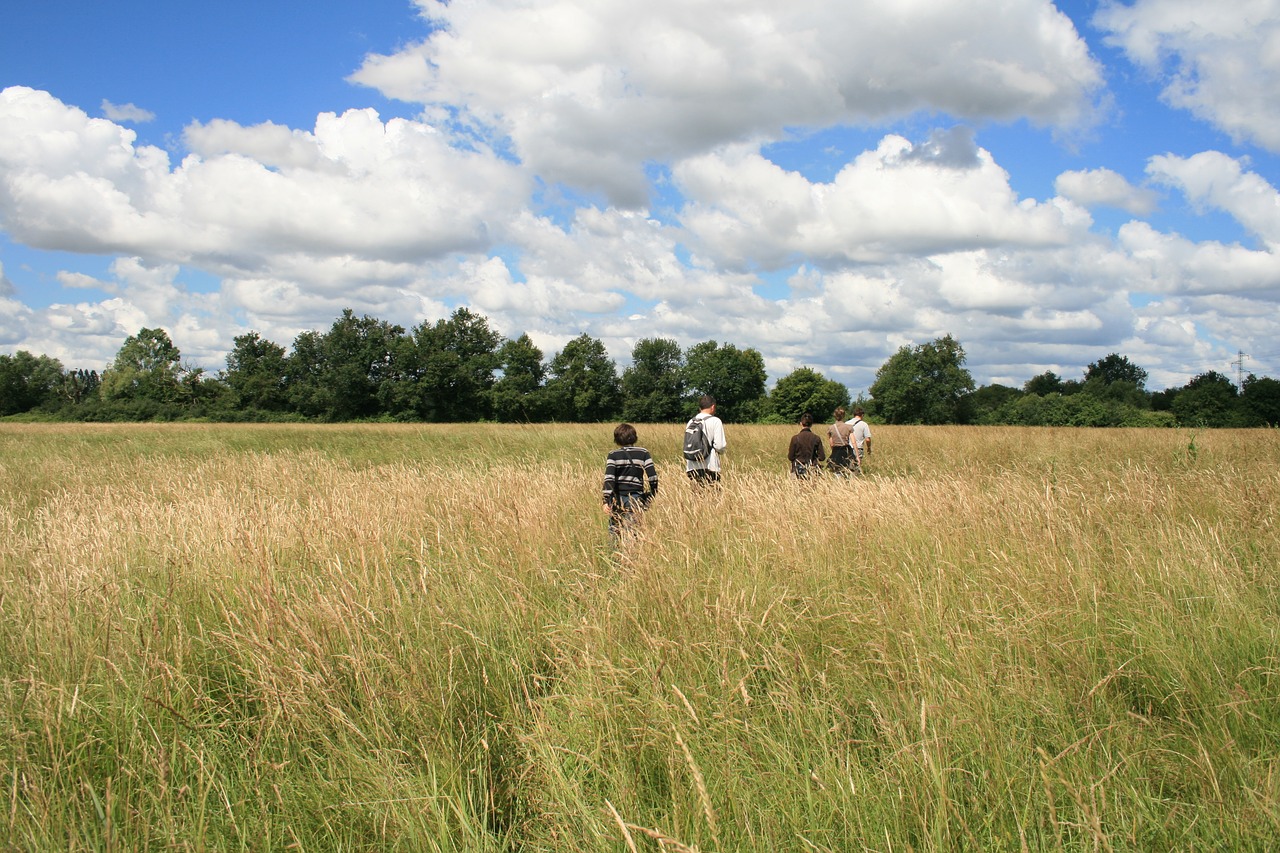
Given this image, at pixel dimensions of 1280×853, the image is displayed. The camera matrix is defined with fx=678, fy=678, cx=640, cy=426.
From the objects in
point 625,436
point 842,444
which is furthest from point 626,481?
point 842,444

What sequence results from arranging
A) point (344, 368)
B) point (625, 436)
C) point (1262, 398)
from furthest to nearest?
1. point (344, 368)
2. point (1262, 398)
3. point (625, 436)

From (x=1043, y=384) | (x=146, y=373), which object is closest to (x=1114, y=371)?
(x=1043, y=384)

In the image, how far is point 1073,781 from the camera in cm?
246

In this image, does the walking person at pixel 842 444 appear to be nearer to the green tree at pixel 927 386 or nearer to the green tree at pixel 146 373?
the green tree at pixel 927 386

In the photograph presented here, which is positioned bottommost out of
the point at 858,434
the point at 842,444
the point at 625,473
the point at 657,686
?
the point at 657,686

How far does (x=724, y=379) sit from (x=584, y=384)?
17803mm

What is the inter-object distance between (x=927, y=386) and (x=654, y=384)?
30.7 metres

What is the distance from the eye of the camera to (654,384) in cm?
7581

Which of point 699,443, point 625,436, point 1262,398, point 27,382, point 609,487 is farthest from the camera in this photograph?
point 27,382

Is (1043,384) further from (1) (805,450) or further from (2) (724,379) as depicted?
(1) (805,450)

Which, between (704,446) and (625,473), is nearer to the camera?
(625,473)

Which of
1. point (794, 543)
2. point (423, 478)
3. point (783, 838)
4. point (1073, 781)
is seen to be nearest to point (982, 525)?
point (794, 543)

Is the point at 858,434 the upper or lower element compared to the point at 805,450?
upper

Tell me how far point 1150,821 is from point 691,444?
657 centimetres
